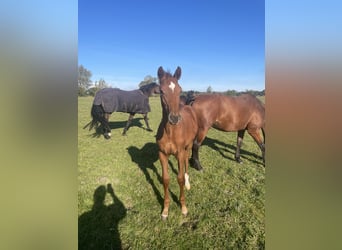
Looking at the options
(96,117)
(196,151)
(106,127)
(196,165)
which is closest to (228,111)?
(196,151)

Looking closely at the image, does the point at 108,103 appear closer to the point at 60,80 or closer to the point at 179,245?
the point at 179,245

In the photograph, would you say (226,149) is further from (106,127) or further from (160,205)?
(106,127)

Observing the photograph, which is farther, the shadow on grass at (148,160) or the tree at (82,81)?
the shadow on grass at (148,160)

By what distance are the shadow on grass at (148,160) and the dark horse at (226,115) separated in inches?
37.8

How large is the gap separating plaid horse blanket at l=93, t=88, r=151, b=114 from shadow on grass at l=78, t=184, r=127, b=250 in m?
4.40

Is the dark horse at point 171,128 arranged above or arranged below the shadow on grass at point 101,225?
above

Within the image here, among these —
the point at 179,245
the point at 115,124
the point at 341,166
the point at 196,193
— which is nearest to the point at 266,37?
the point at 341,166

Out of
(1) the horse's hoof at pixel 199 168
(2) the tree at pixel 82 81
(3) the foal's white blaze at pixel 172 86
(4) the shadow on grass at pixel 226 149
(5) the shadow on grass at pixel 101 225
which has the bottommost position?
(5) the shadow on grass at pixel 101 225

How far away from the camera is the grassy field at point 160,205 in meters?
2.36

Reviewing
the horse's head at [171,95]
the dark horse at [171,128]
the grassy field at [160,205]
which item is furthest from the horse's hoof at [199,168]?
the horse's head at [171,95]

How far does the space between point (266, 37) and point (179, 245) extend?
231 cm

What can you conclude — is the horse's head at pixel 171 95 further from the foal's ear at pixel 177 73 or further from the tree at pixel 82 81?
the tree at pixel 82 81

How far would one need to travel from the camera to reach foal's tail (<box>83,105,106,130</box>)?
6816 millimetres

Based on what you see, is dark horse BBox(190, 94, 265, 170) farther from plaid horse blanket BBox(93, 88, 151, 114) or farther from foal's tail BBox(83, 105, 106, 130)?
foal's tail BBox(83, 105, 106, 130)
